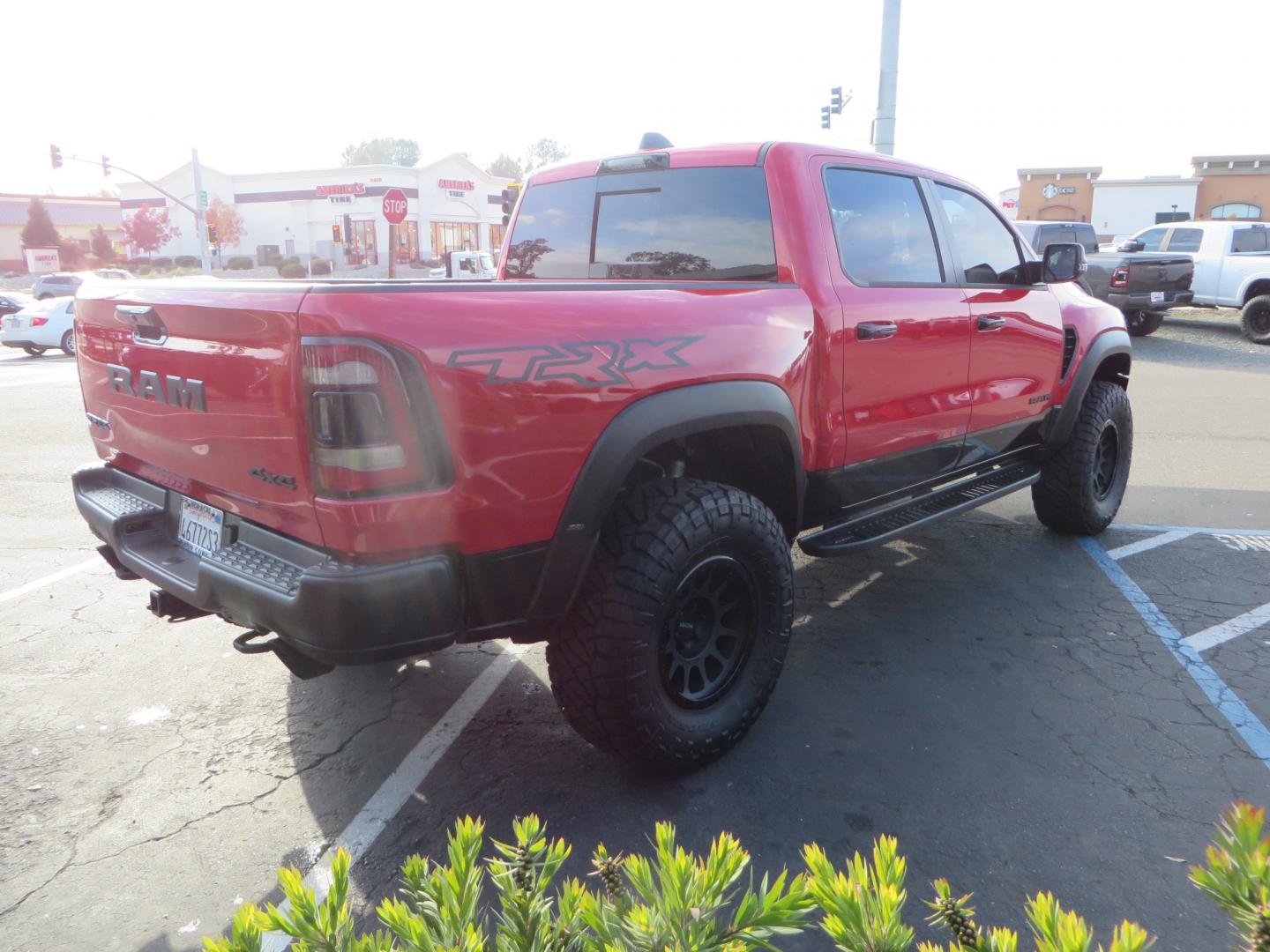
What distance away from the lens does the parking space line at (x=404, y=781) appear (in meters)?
2.59

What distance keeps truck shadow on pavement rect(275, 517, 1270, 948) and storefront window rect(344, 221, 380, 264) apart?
4655 centimetres

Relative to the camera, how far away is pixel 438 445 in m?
2.30

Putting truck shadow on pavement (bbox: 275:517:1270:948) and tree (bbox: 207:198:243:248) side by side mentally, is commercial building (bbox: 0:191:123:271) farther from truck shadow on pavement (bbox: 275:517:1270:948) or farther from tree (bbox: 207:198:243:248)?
truck shadow on pavement (bbox: 275:517:1270:948)

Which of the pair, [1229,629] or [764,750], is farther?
[1229,629]

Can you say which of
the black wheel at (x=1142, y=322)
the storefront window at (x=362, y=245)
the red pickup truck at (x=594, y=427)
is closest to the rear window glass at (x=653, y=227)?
the red pickup truck at (x=594, y=427)

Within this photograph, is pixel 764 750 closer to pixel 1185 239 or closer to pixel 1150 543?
pixel 1150 543

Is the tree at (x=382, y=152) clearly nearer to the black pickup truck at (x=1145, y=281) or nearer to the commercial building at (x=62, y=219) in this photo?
the commercial building at (x=62, y=219)

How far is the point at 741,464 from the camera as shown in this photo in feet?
11.3

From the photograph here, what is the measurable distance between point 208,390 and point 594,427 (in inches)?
42.3

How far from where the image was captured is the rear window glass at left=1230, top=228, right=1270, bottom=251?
619 inches

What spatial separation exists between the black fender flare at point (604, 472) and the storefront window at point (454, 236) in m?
47.6

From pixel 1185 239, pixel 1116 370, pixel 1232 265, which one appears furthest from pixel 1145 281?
pixel 1116 370

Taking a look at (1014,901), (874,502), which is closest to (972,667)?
(874,502)

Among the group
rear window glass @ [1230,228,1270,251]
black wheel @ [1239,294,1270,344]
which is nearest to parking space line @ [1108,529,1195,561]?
black wheel @ [1239,294,1270,344]
